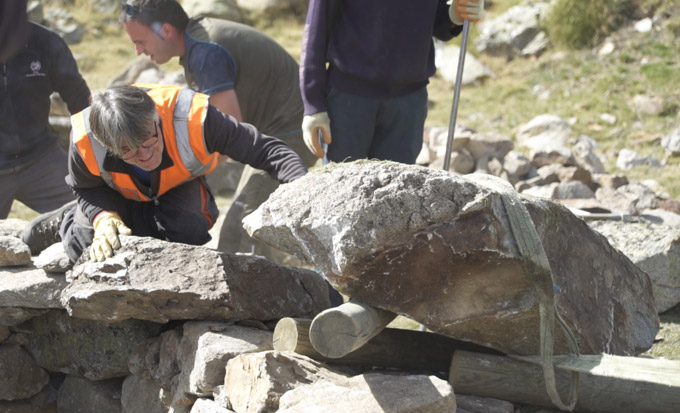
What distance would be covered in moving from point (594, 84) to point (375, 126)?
6891 millimetres

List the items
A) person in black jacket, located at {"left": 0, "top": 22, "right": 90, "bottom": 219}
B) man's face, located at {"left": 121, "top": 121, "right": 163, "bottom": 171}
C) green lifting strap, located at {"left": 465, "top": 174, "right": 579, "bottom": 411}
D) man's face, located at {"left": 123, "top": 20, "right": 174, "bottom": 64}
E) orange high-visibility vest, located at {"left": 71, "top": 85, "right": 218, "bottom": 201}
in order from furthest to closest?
person in black jacket, located at {"left": 0, "top": 22, "right": 90, "bottom": 219}
man's face, located at {"left": 123, "top": 20, "right": 174, "bottom": 64}
orange high-visibility vest, located at {"left": 71, "top": 85, "right": 218, "bottom": 201}
man's face, located at {"left": 121, "top": 121, "right": 163, "bottom": 171}
green lifting strap, located at {"left": 465, "top": 174, "right": 579, "bottom": 411}

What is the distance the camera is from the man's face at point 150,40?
14.2 ft

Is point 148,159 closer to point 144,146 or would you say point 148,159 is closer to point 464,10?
point 144,146

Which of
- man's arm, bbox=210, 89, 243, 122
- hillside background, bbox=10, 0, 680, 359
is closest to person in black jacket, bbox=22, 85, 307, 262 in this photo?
man's arm, bbox=210, 89, 243, 122

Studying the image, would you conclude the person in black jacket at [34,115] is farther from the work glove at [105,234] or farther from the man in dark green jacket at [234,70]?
the work glove at [105,234]

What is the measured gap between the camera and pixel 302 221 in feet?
8.49

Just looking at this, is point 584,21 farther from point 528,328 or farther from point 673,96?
point 528,328

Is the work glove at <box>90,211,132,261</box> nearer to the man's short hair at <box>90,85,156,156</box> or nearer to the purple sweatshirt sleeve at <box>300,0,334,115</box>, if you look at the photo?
the man's short hair at <box>90,85,156,156</box>

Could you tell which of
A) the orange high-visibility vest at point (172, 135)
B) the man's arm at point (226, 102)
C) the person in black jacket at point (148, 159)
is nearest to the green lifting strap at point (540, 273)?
the person in black jacket at point (148, 159)

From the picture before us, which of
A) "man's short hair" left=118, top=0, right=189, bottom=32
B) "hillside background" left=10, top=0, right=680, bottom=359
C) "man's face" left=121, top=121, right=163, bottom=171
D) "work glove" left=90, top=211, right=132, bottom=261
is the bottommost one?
"hillside background" left=10, top=0, right=680, bottom=359

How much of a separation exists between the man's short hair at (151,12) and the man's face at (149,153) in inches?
50.4

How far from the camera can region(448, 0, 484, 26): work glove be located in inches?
154

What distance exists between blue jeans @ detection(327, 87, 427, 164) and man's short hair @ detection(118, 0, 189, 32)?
1.09 metres

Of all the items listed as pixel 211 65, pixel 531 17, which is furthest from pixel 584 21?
pixel 211 65
